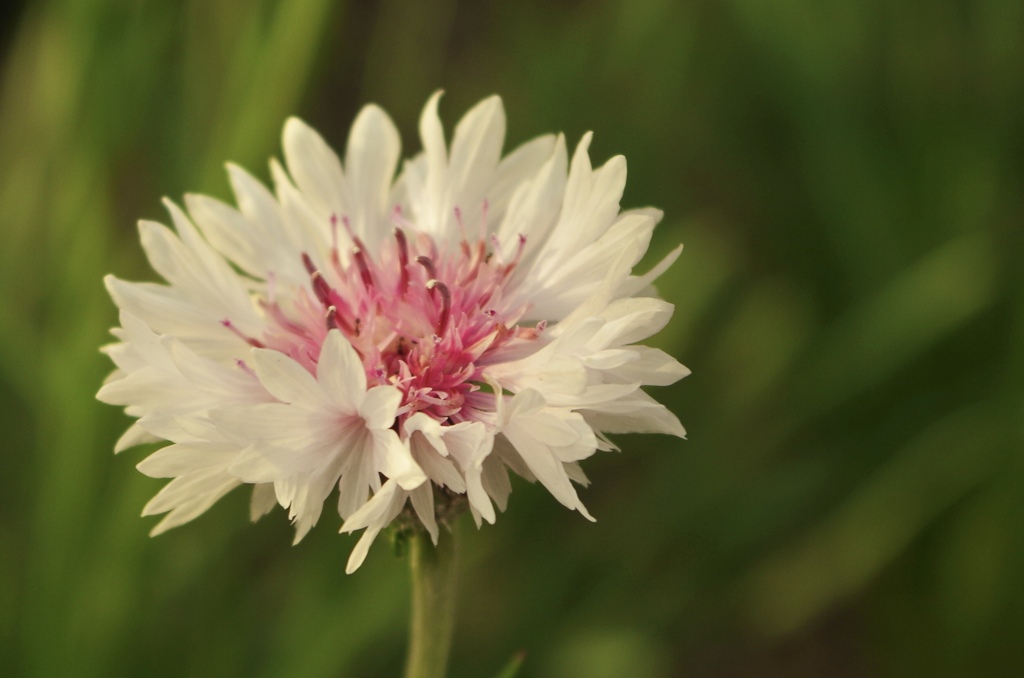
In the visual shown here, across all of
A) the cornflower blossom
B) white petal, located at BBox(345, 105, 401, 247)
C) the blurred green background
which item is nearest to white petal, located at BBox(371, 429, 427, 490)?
the cornflower blossom

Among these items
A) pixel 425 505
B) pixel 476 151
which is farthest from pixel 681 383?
pixel 425 505

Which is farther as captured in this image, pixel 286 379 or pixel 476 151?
pixel 476 151

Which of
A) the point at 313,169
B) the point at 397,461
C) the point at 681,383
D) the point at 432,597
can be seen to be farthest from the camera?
the point at 681,383

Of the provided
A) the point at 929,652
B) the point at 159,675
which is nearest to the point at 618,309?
the point at 159,675

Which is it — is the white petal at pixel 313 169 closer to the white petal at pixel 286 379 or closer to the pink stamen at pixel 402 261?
the pink stamen at pixel 402 261

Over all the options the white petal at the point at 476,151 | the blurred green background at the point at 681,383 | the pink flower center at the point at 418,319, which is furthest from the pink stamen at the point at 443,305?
the blurred green background at the point at 681,383

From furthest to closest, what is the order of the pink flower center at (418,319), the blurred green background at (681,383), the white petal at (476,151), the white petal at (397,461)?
the blurred green background at (681,383) → the white petal at (476,151) → the pink flower center at (418,319) → the white petal at (397,461)

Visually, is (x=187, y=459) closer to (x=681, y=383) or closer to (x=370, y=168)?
(x=370, y=168)
